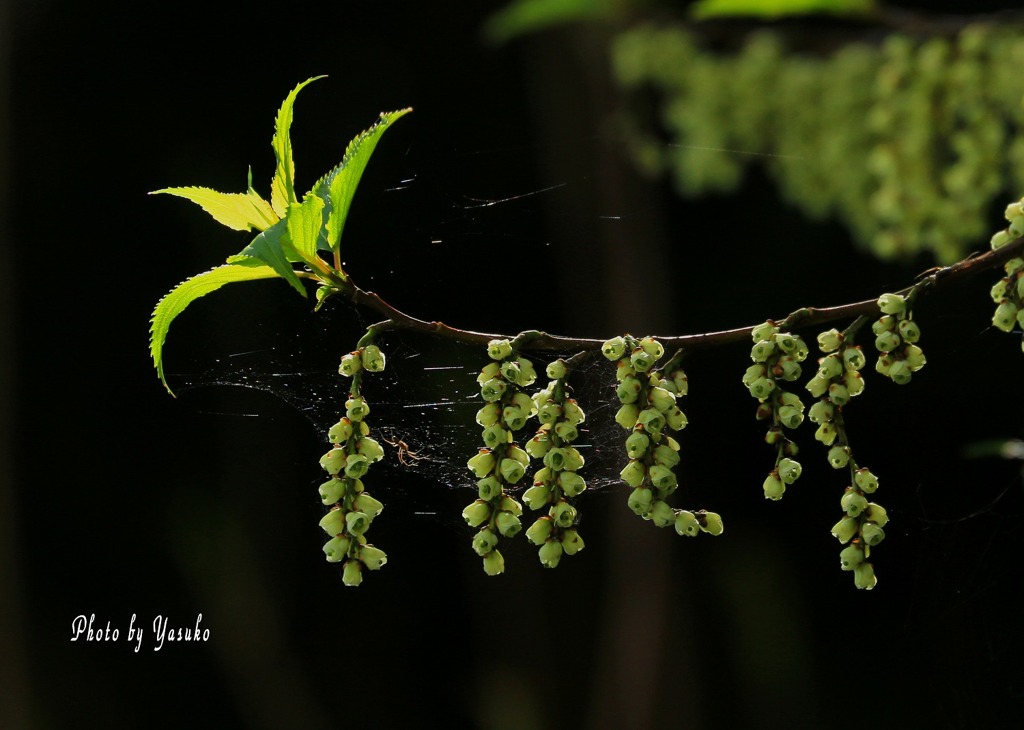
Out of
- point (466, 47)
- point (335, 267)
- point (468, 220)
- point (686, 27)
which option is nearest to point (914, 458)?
point (686, 27)

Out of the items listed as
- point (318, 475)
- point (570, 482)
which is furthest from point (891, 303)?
point (318, 475)

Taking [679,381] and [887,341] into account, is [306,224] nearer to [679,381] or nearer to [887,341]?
[679,381]

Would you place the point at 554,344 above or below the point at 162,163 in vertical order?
below

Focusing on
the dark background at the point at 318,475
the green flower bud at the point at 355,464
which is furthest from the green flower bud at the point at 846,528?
the dark background at the point at 318,475

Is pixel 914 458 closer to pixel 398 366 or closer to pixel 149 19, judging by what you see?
pixel 398 366

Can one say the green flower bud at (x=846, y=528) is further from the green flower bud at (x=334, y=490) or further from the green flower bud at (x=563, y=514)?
the green flower bud at (x=334, y=490)

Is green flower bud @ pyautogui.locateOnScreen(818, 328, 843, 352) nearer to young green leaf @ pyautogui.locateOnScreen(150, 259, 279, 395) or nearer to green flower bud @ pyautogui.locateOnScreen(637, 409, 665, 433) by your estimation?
green flower bud @ pyautogui.locateOnScreen(637, 409, 665, 433)
